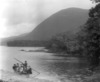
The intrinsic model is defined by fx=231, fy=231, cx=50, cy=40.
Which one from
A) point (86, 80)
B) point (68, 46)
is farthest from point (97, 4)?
point (68, 46)

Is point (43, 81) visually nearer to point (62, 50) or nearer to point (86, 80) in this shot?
point (86, 80)

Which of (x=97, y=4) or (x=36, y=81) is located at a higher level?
(x=97, y=4)

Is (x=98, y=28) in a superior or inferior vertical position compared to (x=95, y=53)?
superior

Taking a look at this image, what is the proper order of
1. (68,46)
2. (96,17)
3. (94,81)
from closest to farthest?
(94,81)
(96,17)
(68,46)

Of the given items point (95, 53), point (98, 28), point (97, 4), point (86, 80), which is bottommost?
point (86, 80)

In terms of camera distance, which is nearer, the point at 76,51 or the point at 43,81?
the point at 43,81

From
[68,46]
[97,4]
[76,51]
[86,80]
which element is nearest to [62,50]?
[68,46]

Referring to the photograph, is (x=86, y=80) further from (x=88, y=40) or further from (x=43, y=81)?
(x=88, y=40)

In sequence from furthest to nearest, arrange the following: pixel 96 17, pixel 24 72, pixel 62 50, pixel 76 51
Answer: pixel 62 50 < pixel 76 51 < pixel 96 17 < pixel 24 72

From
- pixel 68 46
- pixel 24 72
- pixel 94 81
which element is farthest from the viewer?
pixel 68 46
